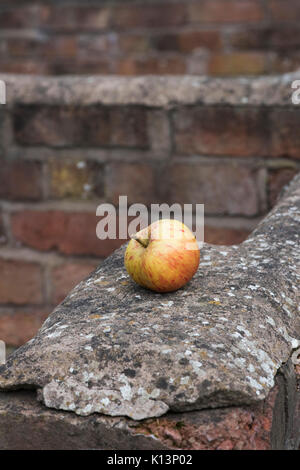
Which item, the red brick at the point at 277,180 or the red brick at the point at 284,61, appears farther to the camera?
the red brick at the point at 284,61

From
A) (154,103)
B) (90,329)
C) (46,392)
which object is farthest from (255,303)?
(154,103)

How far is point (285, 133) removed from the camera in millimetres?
2129

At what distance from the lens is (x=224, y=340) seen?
3.28 feet

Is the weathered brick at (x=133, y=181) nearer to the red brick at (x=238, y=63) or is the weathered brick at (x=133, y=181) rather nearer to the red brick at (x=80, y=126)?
the red brick at (x=80, y=126)

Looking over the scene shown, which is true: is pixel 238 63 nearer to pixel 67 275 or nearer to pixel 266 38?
pixel 266 38

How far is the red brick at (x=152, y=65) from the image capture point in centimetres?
468

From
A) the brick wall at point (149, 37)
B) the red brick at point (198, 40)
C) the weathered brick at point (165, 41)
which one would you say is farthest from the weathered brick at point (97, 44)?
the red brick at point (198, 40)

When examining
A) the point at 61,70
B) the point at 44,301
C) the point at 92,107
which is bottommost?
the point at 44,301

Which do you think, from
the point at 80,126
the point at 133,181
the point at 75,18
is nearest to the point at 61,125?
the point at 80,126

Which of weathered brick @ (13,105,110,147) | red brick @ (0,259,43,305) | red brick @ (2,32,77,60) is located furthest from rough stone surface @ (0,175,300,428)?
red brick @ (2,32,77,60)

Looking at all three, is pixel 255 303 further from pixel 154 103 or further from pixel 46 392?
pixel 154 103

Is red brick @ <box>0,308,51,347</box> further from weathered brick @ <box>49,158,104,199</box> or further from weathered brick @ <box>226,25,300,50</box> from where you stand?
weathered brick @ <box>226,25,300,50</box>

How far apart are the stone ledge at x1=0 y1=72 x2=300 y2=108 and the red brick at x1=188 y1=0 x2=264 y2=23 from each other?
95.0 inches

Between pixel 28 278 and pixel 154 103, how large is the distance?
0.90 meters
